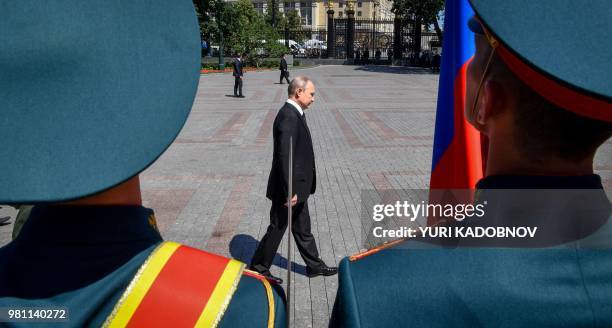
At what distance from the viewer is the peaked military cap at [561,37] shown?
0.87 meters

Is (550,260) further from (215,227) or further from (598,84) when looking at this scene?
(215,227)

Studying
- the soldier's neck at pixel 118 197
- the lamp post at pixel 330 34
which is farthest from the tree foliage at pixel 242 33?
the soldier's neck at pixel 118 197

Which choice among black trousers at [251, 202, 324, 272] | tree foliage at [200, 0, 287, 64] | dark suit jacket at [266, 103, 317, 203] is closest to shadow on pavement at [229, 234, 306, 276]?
black trousers at [251, 202, 324, 272]

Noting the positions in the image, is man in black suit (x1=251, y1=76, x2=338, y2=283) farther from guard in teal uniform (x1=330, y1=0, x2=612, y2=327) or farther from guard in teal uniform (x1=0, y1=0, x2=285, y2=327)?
guard in teal uniform (x1=330, y1=0, x2=612, y2=327)

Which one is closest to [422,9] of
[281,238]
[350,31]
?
[350,31]

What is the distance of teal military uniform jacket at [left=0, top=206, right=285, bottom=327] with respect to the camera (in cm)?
113

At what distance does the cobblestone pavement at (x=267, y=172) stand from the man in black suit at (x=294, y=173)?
1.41 ft

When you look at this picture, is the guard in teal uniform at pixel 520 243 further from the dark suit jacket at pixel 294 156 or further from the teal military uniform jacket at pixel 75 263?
the dark suit jacket at pixel 294 156

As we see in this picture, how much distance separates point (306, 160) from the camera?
465cm

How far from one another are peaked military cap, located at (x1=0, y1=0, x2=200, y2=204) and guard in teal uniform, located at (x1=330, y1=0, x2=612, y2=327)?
555mm

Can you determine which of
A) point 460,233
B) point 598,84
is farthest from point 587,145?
point 460,233

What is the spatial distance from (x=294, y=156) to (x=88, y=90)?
3.58 meters

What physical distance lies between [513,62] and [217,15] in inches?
1719

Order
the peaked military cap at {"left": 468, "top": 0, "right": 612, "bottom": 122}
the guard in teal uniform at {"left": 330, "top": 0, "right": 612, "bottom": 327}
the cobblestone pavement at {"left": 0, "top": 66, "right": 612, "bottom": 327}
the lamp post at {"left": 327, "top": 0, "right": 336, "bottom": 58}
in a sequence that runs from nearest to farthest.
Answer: the peaked military cap at {"left": 468, "top": 0, "right": 612, "bottom": 122} < the guard in teal uniform at {"left": 330, "top": 0, "right": 612, "bottom": 327} < the cobblestone pavement at {"left": 0, "top": 66, "right": 612, "bottom": 327} < the lamp post at {"left": 327, "top": 0, "right": 336, "bottom": 58}
